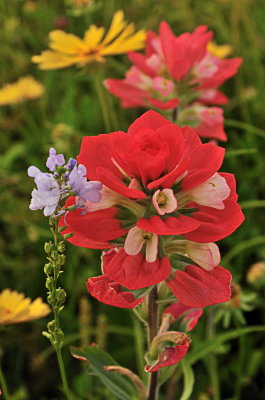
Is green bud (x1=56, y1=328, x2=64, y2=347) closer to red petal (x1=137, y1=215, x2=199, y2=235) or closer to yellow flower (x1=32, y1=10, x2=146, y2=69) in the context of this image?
red petal (x1=137, y1=215, x2=199, y2=235)

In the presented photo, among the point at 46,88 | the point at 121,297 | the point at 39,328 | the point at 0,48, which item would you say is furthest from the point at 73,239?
the point at 0,48

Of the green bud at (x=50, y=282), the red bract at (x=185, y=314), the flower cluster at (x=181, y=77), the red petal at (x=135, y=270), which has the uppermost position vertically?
the flower cluster at (x=181, y=77)

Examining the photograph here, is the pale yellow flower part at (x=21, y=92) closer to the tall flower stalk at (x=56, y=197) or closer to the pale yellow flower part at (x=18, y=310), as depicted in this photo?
the pale yellow flower part at (x=18, y=310)

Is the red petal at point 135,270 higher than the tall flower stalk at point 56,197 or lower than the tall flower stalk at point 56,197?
lower

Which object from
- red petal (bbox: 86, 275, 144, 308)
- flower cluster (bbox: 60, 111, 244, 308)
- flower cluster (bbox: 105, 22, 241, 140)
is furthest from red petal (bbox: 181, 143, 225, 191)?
flower cluster (bbox: 105, 22, 241, 140)

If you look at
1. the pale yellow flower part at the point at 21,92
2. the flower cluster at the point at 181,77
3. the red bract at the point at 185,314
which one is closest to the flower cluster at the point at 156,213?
the red bract at the point at 185,314

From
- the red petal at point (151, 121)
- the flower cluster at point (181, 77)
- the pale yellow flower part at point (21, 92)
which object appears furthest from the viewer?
the pale yellow flower part at point (21, 92)
